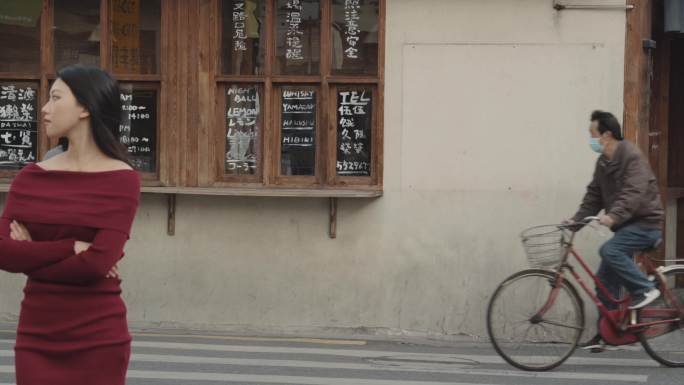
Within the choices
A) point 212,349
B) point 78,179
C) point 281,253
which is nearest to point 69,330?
point 78,179

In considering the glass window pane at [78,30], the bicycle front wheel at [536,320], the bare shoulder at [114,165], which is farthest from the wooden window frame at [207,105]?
the bare shoulder at [114,165]

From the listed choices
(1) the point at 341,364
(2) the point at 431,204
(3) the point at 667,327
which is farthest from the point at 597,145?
(1) the point at 341,364

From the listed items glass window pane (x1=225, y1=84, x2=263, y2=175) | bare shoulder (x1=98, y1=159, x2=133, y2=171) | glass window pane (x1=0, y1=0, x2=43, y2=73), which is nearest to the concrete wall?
glass window pane (x1=225, y1=84, x2=263, y2=175)

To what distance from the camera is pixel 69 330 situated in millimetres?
4121

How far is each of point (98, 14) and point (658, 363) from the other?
578 centimetres

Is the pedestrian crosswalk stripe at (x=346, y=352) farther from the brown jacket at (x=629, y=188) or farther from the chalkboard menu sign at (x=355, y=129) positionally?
the chalkboard menu sign at (x=355, y=129)

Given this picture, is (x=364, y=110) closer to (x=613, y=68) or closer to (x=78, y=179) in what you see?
(x=613, y=68)

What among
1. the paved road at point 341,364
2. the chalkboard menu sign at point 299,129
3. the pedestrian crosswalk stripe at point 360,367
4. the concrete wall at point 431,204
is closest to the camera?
the paved road at point 341,364

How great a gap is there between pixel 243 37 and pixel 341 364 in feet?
11.4

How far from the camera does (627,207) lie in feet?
28.9

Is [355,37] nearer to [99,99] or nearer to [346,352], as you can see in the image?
[346,352]

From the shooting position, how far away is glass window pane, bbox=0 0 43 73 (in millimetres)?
11484

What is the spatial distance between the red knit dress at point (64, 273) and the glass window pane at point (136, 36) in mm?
7327

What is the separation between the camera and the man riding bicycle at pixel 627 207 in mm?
8828
